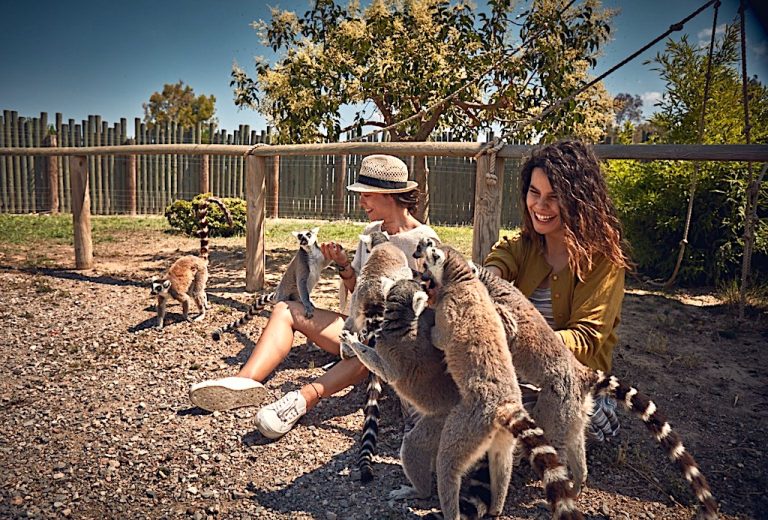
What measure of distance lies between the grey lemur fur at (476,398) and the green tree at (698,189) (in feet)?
18.8

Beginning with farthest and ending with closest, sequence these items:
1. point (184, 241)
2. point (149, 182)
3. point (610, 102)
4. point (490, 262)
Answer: point (149, 182), point (184, 241), point (610, 102), point (490, 262)

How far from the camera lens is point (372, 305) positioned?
3.10m

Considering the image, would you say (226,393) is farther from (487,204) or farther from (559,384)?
(487,204)

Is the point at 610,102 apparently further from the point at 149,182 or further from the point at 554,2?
the point at 149,182

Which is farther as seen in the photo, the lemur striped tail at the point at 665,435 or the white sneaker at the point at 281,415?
the white sneaker at the point at 281,415

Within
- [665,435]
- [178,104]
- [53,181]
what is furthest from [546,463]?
[178,104]

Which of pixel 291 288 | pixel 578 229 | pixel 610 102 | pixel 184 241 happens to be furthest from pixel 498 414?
pixel 184 241

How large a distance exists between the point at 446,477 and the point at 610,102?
6.54m

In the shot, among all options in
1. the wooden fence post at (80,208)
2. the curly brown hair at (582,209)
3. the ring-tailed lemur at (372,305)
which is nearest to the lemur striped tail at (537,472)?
the ring-tailed lemur at (372,305)

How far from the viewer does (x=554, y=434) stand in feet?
7.58

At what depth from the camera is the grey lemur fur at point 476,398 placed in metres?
2.10

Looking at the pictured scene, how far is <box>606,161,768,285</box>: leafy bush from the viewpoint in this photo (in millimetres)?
6809

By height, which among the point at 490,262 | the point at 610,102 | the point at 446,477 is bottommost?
the point at 446,477

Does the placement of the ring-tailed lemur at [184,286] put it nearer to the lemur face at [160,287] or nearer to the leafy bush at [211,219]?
the lemur face at [160,287]
